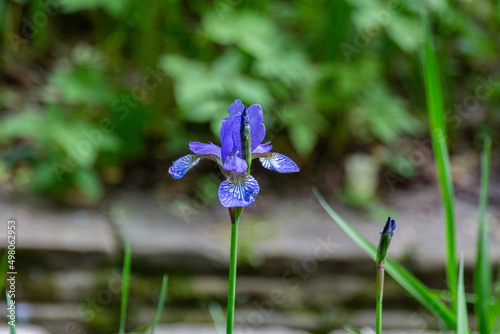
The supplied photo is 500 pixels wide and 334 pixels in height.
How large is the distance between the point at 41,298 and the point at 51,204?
0.32 metres

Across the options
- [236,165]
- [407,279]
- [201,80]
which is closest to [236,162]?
[236,165]

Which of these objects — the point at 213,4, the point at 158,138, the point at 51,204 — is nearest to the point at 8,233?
the point at 51,204

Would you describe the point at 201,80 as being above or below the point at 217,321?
above

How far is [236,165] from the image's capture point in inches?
19.8

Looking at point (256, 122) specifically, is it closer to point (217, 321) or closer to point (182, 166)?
point (182, 166)

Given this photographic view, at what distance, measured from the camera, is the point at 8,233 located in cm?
172

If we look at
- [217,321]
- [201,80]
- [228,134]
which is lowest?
[217,321]

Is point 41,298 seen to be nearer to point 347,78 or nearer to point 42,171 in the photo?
point 42,171

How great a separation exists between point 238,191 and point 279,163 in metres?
0.07

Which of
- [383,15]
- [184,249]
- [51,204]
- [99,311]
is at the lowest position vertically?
[99,311]

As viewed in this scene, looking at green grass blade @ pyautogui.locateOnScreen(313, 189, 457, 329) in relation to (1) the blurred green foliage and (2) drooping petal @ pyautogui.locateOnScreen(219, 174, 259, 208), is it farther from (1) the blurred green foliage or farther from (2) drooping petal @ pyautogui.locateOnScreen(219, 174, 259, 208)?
(1) the blurred green foliage

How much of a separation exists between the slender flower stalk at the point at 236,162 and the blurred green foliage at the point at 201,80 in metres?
1.18

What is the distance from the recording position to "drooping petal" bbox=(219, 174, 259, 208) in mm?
462

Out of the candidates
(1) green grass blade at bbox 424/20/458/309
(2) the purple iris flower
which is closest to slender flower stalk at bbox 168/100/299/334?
(2) the purple iris flower
